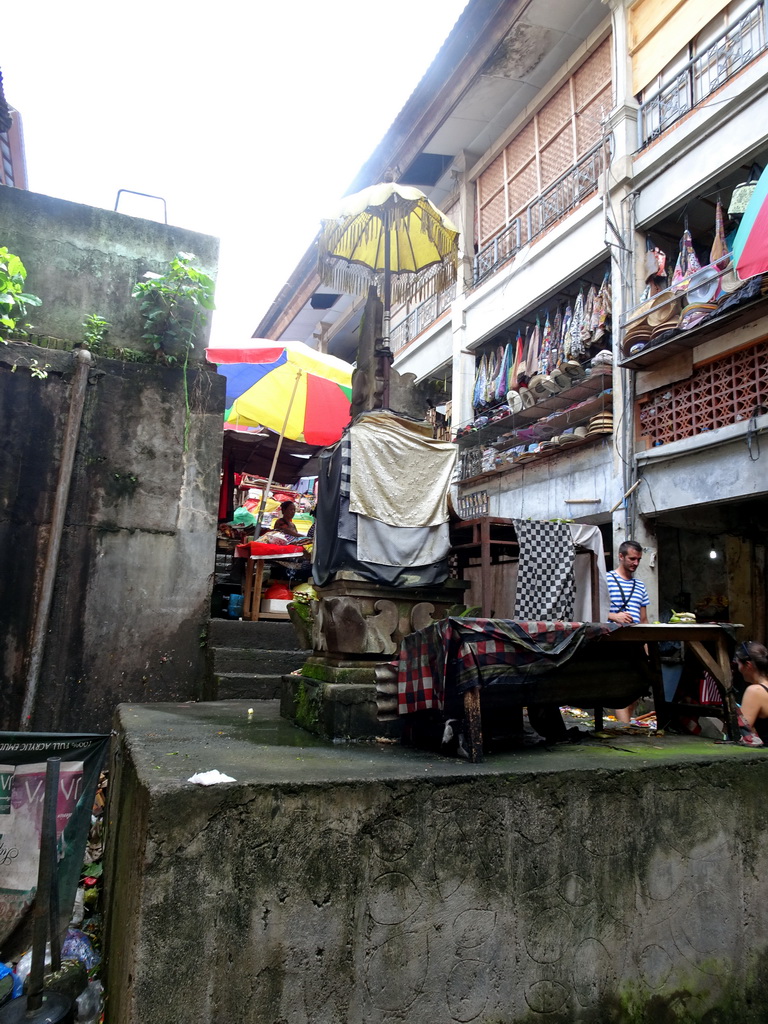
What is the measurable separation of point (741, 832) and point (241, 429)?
33.3 feet

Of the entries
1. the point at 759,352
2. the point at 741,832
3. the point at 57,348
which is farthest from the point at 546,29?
the point at 741,832

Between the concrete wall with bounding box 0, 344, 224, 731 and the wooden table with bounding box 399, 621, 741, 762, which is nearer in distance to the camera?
the wooden table with bounding box 399, 621, 741, 762

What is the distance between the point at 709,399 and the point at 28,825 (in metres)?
10.7

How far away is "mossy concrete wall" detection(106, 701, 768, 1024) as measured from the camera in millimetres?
2916

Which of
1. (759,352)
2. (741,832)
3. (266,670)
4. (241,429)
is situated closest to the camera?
(741,832)

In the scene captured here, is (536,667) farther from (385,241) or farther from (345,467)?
(385,241)

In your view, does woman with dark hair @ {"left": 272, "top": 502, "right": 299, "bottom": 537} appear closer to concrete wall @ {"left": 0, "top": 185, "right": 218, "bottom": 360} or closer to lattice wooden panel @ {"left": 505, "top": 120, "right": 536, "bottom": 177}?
concrete wall @ {"left": 0, "top": 185, "right": 218, "bottom": 360}

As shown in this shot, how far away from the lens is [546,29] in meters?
13.7

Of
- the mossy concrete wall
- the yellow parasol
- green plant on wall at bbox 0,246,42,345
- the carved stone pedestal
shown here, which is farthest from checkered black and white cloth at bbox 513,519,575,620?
green plant on wall at bbox 0,246,42,345

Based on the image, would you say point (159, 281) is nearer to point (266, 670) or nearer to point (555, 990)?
point (266, 670)

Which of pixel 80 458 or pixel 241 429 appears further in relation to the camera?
pixel 241 429

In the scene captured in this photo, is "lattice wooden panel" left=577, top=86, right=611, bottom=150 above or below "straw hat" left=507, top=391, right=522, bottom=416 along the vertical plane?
above

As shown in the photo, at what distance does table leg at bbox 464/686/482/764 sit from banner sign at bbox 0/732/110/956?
2.65 m

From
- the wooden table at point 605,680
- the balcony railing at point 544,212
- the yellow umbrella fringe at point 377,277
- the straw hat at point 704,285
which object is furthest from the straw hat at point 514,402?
the wooden table at point 605,680
